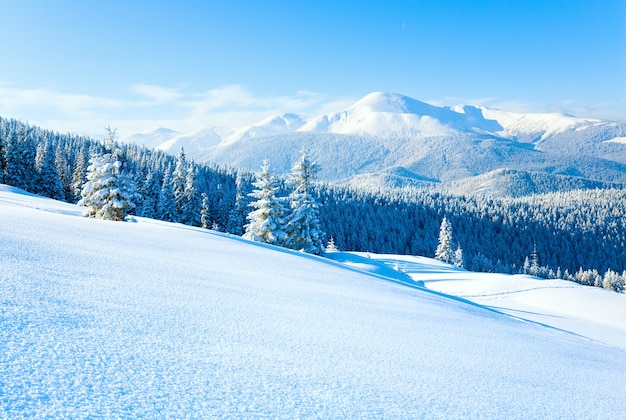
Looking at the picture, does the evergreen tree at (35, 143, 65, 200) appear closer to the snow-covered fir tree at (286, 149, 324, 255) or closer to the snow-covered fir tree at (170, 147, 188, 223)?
the snow-covered fir tree at (170, 147, 188, 223)

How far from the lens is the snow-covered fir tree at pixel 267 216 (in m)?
28.0

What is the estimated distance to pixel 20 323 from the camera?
284cm

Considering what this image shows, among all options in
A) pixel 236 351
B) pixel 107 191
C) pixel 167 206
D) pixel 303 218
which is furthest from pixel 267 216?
pixel 167 206

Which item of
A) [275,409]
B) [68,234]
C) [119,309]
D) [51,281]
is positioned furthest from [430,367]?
[68,234]

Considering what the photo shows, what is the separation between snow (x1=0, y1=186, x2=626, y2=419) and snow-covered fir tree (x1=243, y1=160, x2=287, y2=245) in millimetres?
20953

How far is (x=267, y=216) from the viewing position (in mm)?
28500

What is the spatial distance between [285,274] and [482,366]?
4236mm

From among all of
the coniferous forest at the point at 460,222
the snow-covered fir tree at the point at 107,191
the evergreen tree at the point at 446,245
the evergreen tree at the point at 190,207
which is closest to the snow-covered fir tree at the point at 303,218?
the snow-covered fir tree at the point at 107,191

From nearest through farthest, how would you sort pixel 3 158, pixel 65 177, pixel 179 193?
pixel 3 158
pixel 179 193
pixel 65 177

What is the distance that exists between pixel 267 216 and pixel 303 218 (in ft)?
10.5

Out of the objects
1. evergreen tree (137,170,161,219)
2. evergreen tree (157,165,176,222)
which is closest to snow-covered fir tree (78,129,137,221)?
evergreen tree (137,170,161,219)

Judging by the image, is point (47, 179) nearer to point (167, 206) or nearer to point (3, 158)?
point (3, 158)

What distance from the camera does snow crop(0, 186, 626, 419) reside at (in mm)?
2369

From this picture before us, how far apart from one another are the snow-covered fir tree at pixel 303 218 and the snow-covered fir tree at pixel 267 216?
1130 mm
